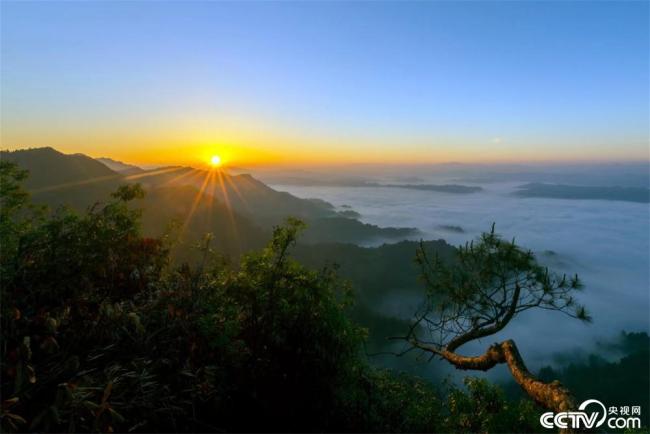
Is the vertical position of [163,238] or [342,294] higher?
[163,238]

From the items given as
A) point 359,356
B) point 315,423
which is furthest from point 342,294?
point 315,423

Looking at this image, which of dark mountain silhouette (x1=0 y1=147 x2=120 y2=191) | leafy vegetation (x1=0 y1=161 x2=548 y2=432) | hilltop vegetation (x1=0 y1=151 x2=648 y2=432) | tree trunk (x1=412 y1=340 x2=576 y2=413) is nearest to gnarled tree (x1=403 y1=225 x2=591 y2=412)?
tree trunk (x1=412 y1=340 x2=576 y2=413)

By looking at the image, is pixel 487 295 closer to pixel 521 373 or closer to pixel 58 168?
pixel 521 373

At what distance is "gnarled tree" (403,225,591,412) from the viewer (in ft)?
20.9

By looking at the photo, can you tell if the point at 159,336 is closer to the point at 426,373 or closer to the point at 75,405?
the point at 75,405

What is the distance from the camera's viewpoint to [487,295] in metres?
7.12

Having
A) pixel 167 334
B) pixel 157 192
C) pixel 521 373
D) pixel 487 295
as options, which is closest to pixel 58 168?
pixel 157 192

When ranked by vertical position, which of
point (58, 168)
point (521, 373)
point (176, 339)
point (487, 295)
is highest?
point (58, 168)

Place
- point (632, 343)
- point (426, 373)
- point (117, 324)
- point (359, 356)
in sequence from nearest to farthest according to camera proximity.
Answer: point (117, 324) < point (359, 356) < point (426, 373) < point (632, 343)

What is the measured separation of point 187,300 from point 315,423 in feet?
8.78

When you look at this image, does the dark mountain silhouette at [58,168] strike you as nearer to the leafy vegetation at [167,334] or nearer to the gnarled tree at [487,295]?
the leafy vegetation at [167,334]

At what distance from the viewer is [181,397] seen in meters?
3.96

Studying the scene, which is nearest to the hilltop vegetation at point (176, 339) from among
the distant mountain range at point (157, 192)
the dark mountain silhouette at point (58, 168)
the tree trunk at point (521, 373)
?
the tree trunk at point (521, 373)

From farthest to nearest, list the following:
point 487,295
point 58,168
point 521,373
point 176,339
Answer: point 58,168 < point 487,295 < point 521,373 < point 176,339
